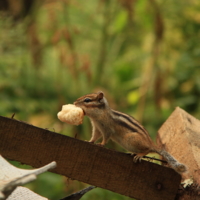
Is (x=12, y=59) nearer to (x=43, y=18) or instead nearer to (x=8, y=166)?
(x=8, y=166)

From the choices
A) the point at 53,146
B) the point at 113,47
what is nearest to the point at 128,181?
the point at 53,146

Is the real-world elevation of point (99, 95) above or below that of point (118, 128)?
above

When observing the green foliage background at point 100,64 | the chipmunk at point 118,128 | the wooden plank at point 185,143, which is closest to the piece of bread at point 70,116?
the chipmunk at point 118,128

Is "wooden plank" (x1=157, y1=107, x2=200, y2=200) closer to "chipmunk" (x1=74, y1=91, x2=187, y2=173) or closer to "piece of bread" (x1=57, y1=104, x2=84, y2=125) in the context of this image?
"chipmunk" (x1=74, y1=91, x2=187, y2=173)

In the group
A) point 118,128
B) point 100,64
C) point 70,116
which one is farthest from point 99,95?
point 100,64

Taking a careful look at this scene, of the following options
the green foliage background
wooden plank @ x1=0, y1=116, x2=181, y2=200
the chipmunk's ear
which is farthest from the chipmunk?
the green foliage background

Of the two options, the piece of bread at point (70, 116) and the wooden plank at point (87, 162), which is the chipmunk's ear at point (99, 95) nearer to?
the piece of bread at point (70, 116)

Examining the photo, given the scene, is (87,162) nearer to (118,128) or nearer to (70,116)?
(70,116)
